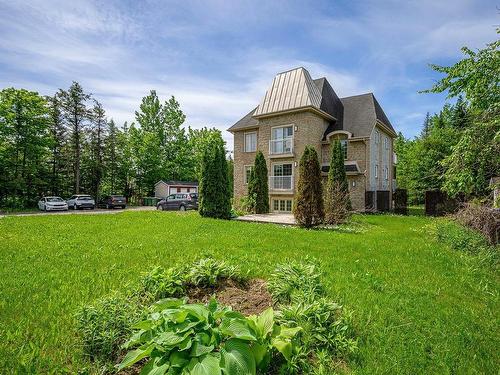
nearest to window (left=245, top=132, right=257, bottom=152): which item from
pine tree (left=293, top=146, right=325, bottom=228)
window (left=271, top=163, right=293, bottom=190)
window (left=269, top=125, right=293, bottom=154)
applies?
window (left=269, top=125, right=293, bottom=154)

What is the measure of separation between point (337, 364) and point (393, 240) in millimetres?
7673

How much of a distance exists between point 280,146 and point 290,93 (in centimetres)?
414

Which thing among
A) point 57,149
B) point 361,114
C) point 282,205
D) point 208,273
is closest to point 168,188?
point 57,149

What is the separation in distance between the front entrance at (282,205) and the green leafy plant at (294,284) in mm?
17062

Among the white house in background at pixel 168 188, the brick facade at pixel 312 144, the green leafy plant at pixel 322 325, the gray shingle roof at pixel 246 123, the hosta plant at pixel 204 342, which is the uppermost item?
the gray shingle roof at pixel 246 123

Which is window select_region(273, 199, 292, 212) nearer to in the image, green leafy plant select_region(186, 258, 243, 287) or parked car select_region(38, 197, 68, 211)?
green leafy plant select_region(186, 258, 243, 287)

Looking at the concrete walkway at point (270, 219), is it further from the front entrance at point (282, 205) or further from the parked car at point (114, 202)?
the parked car at point (114, 202)

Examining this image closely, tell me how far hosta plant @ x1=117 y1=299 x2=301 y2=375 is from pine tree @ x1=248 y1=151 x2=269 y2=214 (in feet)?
55.6

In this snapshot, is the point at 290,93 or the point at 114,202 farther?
the point at 114,202

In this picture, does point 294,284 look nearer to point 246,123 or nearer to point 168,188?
point 246,123

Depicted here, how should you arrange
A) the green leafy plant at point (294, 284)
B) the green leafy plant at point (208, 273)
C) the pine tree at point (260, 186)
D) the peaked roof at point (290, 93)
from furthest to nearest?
the peaked roof at point (290, 93) → the pine tree at point (260, 186) → the green leafy plant at point (208, 273) → the green leafy plant at point (294, 284)

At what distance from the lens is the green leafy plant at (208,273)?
4090 millimetres

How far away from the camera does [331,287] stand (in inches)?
175

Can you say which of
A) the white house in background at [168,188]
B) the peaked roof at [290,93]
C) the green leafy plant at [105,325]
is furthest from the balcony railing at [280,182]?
the white house in background at [168,188]
